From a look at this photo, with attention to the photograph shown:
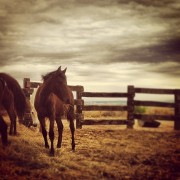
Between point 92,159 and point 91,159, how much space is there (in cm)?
2

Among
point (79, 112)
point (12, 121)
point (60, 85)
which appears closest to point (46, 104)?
point (60, 85)

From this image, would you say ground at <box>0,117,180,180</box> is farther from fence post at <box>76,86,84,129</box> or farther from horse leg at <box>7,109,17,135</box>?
fence post at <box>76,86,84,129</box>

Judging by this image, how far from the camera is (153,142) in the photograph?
7.12 metres

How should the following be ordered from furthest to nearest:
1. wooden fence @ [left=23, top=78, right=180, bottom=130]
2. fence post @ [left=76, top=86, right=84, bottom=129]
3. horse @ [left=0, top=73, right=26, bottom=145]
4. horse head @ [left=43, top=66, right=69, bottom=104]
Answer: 1. wooden fence @ [left=23, top=78, right=180, bottom=130]
2. fence post @ [left=76, top=86, right=84, bottom=129]
3. horse head @ [left=43, top=66, right=69, bottom=104]
4. horse @ [left=0, top=73, right=26, bottom=145]

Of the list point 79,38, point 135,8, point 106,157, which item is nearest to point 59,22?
point 79,38

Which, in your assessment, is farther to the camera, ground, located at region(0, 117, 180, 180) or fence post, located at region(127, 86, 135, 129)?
fence post, located at region(127, 86, 135, 129)

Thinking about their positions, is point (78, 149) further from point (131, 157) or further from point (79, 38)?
point (79, 38)

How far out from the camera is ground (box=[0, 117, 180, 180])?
458cm

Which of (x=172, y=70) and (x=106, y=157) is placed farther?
(x=172, y=70)

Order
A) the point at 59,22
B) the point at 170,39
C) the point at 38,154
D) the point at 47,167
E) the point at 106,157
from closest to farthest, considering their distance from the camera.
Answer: the point at 47,167, the point at 38,154, the point at 106,157, the point at 59,22, the point at 170,39

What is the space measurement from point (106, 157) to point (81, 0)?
3449mm

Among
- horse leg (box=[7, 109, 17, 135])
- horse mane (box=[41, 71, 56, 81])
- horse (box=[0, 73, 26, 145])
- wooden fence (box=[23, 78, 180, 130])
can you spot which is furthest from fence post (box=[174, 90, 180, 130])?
horse (box=[0, 73, 26, 145])

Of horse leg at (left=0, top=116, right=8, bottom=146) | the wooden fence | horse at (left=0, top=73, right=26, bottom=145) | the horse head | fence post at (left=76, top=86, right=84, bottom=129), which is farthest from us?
the wooden fence

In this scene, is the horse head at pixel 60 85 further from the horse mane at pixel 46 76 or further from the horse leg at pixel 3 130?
the horse leg at pixel 3 130
